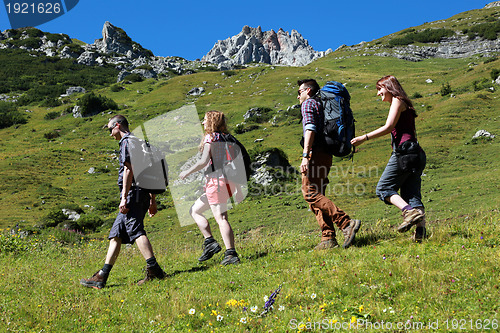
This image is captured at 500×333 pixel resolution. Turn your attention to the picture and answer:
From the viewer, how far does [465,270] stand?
4172 millimetres

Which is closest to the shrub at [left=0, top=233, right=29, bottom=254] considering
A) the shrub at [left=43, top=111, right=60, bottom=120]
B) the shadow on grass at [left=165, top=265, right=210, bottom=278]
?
the shadow on grass at [left=165, top=265, right=210, bottom=278]

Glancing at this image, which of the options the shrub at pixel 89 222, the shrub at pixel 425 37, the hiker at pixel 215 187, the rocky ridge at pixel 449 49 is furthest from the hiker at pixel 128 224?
the shrub at pixel 425 37

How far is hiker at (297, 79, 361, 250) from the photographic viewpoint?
5914 millimetres

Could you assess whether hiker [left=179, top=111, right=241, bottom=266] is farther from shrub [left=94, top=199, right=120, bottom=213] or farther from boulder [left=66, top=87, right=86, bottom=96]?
boulder [left=66, top=87, right=86, bottom=96]

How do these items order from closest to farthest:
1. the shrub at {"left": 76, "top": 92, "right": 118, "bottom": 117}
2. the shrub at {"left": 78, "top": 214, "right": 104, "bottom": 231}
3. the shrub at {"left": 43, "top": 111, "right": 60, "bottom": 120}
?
the shrub at {"left": 78, "top": 214, "right": 104, "bottom": 231}, the shrub at {"left": 76, "top": 92, "right": 118, "bottom": 117}, the shrub at {"left": 43, "top": 111, "right": 60, "bottom": 120}

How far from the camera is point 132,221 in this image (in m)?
6.39

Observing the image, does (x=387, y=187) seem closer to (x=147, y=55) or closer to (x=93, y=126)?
(x=93, y=126)

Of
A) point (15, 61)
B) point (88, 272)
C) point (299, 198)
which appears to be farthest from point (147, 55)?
point (88, 272)

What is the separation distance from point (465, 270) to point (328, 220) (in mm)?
2382

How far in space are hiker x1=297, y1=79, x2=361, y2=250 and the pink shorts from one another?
4.66ft

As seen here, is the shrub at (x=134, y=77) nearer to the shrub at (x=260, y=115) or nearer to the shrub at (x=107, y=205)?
the shrub at (x=260, y=115)

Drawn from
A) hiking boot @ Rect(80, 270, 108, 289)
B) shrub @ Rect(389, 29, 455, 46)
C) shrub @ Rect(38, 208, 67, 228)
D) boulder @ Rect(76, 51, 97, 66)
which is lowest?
shrub @ Rect(38, 208, 67, 228)

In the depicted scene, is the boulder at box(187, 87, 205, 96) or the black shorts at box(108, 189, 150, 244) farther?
the boulder at box(187, 87, 205, 96)

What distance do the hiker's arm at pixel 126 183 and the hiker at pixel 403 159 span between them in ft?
12.3
